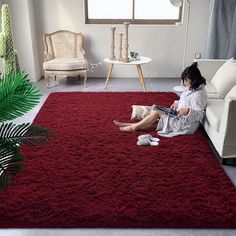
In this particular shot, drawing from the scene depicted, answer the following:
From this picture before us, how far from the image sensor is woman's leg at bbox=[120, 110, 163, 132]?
9.73ft

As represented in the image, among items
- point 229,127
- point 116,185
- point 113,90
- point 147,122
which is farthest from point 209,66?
point 116,185

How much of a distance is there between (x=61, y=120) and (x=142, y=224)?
1.79 metres

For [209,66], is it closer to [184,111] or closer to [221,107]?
[221,107]

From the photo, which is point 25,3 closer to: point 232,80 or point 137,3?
point 137,3

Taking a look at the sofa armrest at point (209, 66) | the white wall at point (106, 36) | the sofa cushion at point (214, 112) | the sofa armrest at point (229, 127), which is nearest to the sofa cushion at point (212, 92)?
the sofa cushion at point (214, 112)

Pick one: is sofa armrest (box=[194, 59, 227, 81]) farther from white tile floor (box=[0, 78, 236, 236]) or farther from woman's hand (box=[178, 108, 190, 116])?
woman's hand (box=[178, 108, 190, 116])

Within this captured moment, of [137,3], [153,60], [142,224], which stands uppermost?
[137,3]

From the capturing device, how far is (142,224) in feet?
6.02

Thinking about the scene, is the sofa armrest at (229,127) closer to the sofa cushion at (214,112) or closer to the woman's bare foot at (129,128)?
the sofa cushion at (214,112)

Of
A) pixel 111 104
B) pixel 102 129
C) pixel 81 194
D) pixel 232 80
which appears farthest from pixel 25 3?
pixel 81 194

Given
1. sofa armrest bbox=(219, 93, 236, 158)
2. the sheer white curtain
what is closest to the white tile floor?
sofa armrest bbox=(219, 93, 236, 158)

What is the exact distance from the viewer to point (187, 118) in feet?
9.37

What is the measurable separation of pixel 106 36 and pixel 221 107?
2697mm

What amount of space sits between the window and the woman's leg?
2488mm
